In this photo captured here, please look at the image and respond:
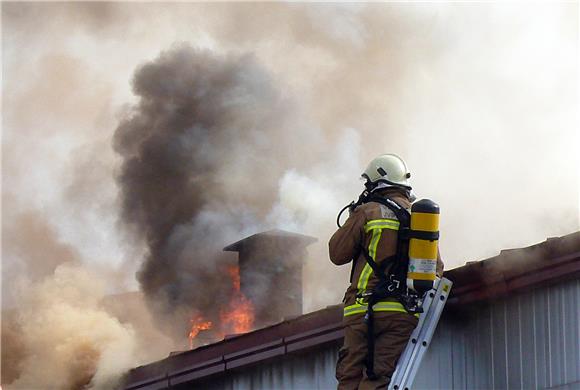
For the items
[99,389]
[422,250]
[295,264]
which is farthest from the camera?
[295,264]

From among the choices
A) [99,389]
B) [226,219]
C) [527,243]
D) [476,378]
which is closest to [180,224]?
[226,219]

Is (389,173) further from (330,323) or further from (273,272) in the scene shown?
(273,272)

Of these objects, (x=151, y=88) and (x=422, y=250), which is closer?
(x=422, y=250)

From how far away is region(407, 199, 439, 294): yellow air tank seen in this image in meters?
8.33

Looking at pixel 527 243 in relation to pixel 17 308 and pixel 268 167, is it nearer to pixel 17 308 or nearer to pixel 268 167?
pixel 268 167

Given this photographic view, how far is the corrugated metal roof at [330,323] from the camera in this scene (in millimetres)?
8719

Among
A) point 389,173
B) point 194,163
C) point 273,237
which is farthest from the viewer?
point 194,163

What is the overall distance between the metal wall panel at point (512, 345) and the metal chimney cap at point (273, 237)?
1005cm

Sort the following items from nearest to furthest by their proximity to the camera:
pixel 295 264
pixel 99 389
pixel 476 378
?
pixel 476 378 < pixel 99 389 < pixel 295 264

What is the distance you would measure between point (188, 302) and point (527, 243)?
5.55m

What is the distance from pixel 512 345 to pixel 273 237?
1102 cm

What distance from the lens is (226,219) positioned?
74.8ft

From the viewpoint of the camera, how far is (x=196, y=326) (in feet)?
70.3

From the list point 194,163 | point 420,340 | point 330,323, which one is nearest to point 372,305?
point 420,340
